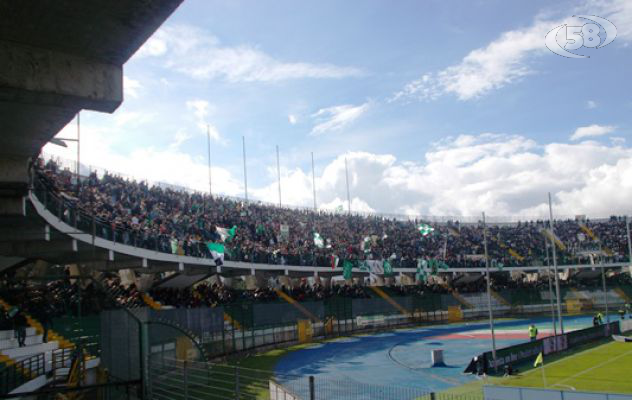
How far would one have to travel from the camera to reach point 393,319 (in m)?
52.2

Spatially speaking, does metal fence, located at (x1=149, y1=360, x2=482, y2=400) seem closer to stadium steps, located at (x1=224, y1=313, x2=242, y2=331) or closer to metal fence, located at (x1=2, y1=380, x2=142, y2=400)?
metal fence, located at (x1=2, y1=380, x2=142, y2=400)

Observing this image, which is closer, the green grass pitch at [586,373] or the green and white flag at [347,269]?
the green grass pitch at [586,373]

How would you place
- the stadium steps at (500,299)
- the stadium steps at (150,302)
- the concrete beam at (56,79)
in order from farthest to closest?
the stadium steps at (500,299), the stadium steps at (150,302), the concrete beam at (56,79)

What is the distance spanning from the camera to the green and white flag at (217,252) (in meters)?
32.4

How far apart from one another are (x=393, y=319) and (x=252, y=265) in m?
19.3

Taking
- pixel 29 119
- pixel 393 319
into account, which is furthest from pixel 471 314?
pixel 29 119

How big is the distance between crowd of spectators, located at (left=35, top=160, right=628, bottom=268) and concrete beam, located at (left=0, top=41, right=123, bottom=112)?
10.4 metres

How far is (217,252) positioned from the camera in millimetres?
32656

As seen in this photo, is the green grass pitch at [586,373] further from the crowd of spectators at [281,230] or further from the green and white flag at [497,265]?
the green and white flag at [497,265]

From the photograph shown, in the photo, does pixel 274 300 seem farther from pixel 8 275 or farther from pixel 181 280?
pixel 8 275

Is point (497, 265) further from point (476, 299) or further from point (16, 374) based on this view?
point (16, 374)

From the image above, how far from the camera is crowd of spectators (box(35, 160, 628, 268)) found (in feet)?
92.8

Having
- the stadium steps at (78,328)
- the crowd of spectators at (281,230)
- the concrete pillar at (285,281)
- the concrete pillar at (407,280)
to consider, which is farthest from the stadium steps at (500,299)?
the stadium steps at (78,328)

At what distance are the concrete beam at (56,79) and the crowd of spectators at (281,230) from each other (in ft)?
34.1
